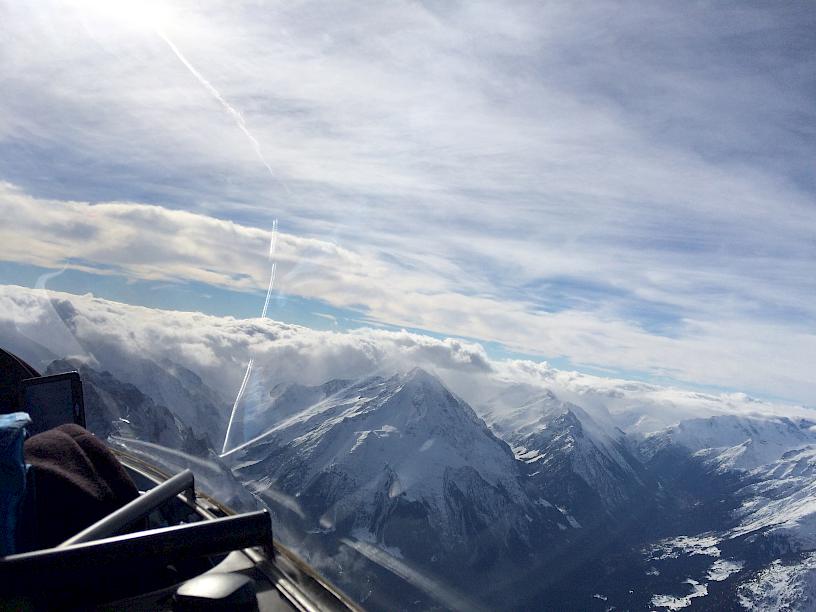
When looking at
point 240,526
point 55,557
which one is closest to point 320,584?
point 240,526

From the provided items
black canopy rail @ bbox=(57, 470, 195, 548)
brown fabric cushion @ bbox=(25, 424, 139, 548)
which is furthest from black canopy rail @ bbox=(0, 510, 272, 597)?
brown fabric cushion @ bbox=(25, 424, 139, 548)

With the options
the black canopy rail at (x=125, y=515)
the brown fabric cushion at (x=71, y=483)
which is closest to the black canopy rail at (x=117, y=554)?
the black canopy rail at (x=125, y=515)

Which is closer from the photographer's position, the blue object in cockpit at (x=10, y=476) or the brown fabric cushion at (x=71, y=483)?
the blue object in cockpit at (x=10, y=476)

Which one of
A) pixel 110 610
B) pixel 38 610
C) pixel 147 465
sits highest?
pixel 38 610

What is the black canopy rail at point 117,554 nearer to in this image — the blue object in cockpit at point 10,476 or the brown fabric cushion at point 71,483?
the blue object in cockpit at point 10,476

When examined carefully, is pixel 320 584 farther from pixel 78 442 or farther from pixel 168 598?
pixel 78 442

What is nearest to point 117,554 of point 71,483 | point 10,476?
point 10,476

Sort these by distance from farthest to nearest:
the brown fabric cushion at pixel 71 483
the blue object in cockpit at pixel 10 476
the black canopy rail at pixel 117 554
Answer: the brown fabric cushion at pixel 71 483
the blue object in cockpit at pixel 10 476
the black canopy rail at pixel 117 554
